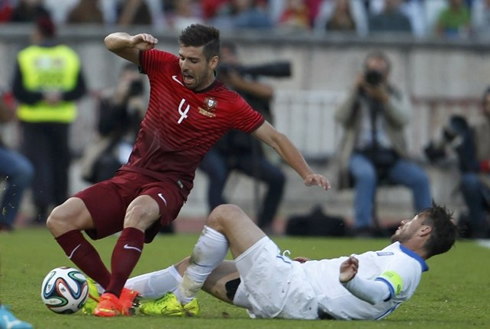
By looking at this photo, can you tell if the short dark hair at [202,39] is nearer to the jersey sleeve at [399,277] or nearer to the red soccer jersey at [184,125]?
the red soccer jersey at [184,125]

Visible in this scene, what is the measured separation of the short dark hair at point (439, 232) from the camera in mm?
7863

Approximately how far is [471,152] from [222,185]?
3.15 m

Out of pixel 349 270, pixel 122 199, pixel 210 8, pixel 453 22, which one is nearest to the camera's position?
pixel 349 270

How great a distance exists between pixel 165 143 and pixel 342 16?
1131 centimetres

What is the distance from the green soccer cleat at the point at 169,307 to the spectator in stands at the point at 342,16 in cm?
1186

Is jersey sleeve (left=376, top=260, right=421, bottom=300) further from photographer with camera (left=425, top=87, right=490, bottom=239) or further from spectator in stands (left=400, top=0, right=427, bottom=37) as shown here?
spectator in stands (left=400, top=0, right=427, bottom=37)

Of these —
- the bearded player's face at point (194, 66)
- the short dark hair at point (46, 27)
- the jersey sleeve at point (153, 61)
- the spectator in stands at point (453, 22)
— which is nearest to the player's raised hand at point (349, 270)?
the bearded player's face at point (194, 66)

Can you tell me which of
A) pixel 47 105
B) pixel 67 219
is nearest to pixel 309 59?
pixel 47 105

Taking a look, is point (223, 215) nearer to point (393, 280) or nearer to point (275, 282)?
point (275, 282)

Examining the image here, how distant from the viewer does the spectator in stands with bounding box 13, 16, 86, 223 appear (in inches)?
635

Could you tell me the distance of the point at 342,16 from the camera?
19.5m

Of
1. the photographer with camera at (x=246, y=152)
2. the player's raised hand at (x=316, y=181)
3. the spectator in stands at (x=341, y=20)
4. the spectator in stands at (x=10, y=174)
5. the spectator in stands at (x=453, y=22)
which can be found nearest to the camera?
the player's raised hand at (x=316, y=181)

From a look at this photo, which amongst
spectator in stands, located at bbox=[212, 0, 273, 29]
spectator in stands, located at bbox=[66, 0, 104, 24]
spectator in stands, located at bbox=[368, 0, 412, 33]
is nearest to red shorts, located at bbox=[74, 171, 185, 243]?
spectator in stands, located at bbox=[66, 0, 104, 24]

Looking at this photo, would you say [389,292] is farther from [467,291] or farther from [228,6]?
[228,6]
